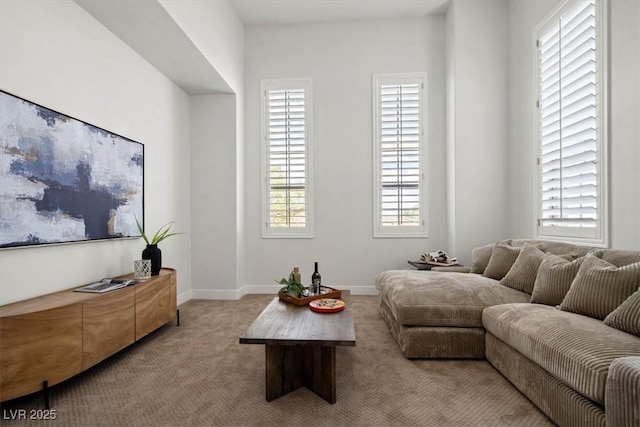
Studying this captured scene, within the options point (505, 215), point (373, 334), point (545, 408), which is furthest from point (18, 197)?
point (505, 215)

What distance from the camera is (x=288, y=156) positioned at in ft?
15.5

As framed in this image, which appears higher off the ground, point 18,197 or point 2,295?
point 18,197

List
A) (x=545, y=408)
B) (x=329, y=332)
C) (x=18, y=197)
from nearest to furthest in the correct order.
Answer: (x=545, y=408) < (x=329, y=332) < (x=18, y=197)

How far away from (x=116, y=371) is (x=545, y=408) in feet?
8.55

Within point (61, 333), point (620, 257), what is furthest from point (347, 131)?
point (61, 333)

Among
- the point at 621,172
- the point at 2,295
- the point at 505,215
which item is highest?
the point at 621,172

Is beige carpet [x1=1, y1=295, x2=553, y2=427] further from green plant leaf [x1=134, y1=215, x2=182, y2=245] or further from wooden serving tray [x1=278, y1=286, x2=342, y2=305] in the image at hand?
green plant leaf [x1=134, y1=215, x2=182, y2=245]

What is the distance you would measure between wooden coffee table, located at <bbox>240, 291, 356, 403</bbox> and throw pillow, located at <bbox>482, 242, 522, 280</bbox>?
1.64m

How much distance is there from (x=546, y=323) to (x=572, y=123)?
197cm

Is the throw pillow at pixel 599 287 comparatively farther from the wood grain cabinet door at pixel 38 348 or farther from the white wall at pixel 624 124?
the wood grain cabinet door at pixel 38 348

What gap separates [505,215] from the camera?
4238mm

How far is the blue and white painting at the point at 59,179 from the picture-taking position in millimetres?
2064

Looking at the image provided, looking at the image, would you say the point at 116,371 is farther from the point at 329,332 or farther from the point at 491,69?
the point at 491,69

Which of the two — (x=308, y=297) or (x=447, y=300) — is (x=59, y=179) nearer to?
(x=308, y=297)
